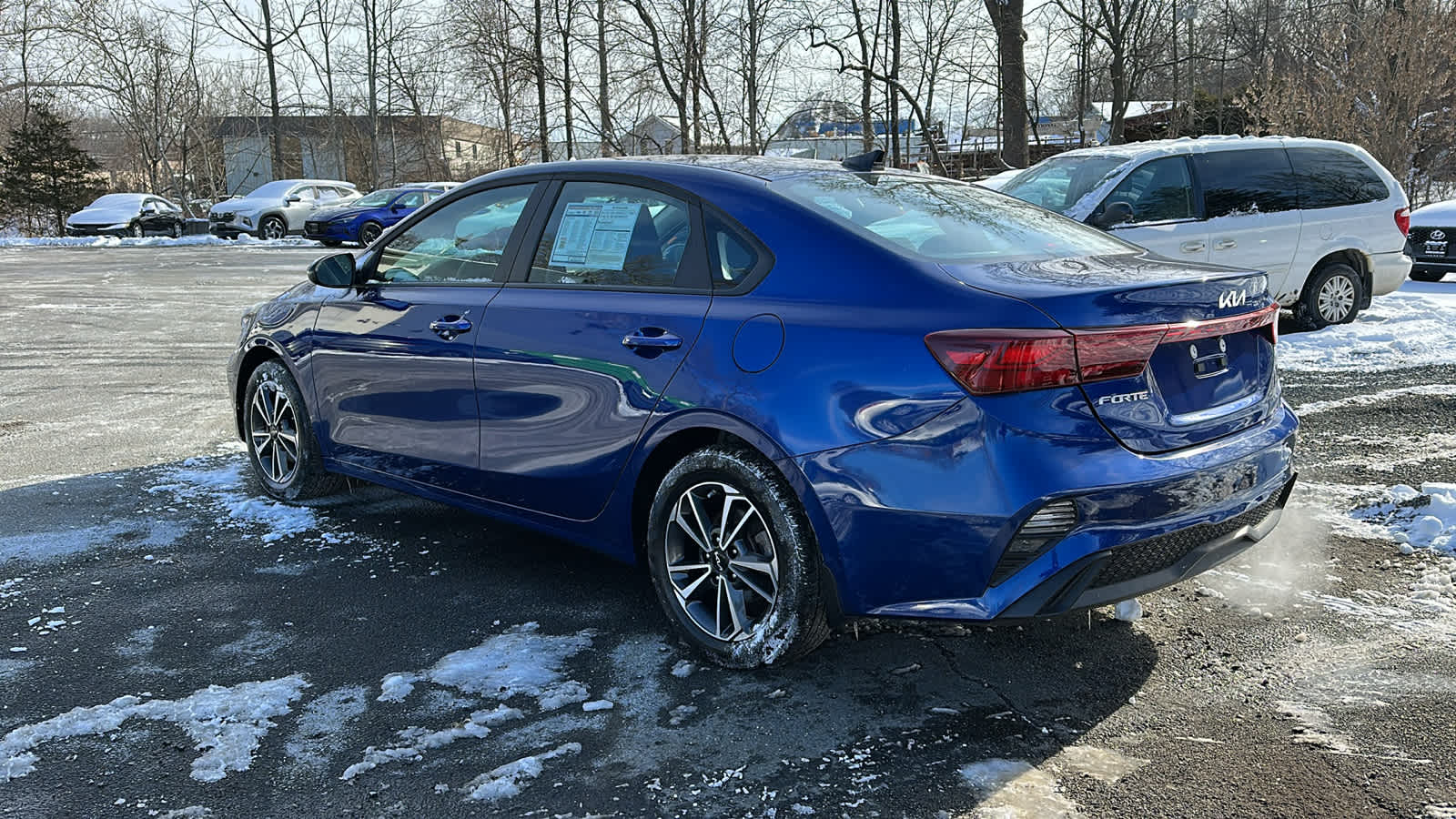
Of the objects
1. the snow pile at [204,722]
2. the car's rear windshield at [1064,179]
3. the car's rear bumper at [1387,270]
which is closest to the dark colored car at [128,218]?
the car's rear windshield at [1064,179]

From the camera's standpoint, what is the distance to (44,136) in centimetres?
4066

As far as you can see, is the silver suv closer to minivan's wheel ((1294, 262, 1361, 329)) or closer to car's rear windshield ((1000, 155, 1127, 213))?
car's rear windshield ((1000, 155, 1127, 213))

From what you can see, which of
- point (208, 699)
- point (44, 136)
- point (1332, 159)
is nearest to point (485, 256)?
point (208, 699)

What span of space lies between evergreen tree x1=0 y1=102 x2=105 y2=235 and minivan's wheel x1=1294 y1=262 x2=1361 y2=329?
4208 cm

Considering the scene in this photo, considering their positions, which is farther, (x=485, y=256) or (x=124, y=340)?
(x=124, y=340)

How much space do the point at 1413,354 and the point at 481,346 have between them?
25.7 ft

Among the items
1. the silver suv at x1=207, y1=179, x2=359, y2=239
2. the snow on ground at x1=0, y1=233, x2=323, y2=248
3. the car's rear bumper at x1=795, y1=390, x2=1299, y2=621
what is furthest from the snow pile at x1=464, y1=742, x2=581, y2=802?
the silver suv at x1=207, y1=179, x2=359, y2=239

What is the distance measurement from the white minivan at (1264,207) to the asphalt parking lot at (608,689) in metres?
4.52

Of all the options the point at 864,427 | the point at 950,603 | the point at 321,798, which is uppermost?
the point at 864,427

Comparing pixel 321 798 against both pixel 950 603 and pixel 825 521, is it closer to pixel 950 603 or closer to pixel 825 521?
pixel 825 521

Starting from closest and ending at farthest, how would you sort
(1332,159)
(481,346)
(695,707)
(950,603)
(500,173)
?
(950,603) < (695,707) < (481,346) < (500,173) < (1332,159)

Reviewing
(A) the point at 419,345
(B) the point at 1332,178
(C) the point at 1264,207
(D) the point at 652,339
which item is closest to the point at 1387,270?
(B) the point at 1332,178

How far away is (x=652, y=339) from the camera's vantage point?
140 inches

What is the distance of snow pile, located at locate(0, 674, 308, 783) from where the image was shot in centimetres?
295
